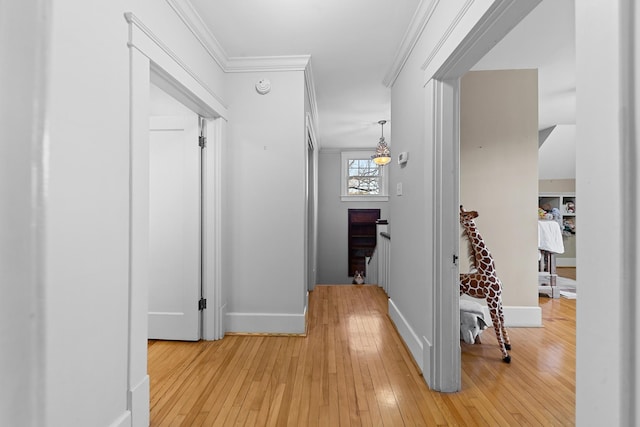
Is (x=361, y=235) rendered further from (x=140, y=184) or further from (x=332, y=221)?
(x=140, y=184)

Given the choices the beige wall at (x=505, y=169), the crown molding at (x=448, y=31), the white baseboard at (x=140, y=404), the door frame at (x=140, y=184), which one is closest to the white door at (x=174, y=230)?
the door frame at (x=140, y=184)

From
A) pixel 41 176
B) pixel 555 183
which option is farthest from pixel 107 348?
pixel 555 183

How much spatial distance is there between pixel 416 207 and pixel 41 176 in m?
2.29

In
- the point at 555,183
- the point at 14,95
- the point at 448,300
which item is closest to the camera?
the point at 14,95

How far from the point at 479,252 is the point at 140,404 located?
2.30m

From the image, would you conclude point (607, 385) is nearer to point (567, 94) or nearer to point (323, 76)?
point (323, 76)

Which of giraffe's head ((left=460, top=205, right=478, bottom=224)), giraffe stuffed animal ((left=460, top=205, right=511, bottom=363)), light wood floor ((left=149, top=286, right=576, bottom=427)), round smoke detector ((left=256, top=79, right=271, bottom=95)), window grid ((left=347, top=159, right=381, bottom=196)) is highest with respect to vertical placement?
round smoke detector ((left=256, top=79, right=271, bottom=95))

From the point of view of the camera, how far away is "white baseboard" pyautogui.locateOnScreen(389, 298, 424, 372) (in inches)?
85.3

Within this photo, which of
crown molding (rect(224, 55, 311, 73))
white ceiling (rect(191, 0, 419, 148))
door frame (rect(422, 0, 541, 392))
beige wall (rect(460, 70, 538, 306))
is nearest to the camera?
door frame (rect(422, 0, 541, 392))

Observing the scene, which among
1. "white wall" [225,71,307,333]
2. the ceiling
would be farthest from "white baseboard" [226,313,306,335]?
the ceiling

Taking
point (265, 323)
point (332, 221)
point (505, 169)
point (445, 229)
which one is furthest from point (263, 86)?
point (332, 221)

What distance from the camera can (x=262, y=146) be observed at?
2.79 m

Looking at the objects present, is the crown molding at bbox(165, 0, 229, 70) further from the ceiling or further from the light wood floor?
the light wood floor

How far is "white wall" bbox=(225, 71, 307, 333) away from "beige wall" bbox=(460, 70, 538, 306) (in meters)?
1.50
